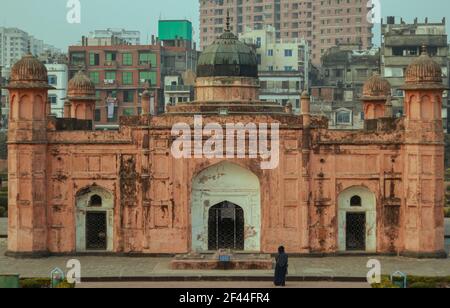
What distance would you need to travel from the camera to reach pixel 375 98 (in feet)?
151

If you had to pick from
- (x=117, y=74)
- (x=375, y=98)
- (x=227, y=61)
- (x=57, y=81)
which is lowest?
(x=375, y=98)

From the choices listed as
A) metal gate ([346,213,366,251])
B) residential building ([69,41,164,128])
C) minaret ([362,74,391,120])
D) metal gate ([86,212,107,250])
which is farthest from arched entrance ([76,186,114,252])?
residential building ([69,41,164,128])

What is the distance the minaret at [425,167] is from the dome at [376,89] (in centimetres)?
884

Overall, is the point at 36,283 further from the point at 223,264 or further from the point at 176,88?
the point at 176,88

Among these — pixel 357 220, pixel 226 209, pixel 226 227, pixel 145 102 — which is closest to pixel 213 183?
pixel 226 209

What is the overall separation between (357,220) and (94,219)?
10.1 meters

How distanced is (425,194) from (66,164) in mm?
13566

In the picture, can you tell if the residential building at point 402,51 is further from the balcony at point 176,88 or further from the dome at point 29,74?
the dome at point 29,74

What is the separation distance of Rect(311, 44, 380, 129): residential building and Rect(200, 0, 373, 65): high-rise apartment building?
24104mm

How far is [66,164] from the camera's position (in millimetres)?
37719

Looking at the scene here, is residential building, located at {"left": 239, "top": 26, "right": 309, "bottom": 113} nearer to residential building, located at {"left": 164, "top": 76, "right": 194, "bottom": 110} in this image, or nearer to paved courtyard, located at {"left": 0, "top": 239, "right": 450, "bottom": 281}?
residential building, located at {"left": 164, "top": 76, "right": 194, "bottom": 110}

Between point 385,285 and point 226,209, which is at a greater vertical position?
point 226,209
